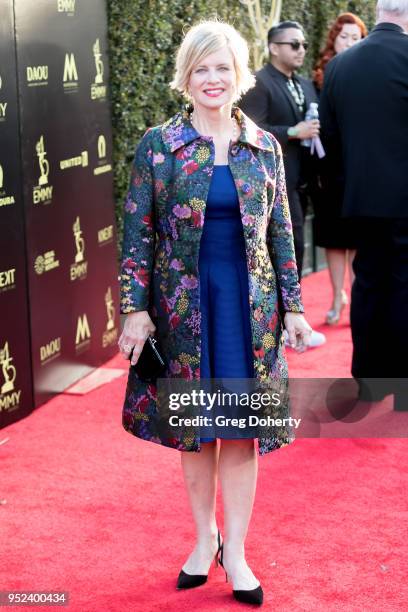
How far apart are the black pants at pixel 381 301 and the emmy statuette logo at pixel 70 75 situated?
1.90m

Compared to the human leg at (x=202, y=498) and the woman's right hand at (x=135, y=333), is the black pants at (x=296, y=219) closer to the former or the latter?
the human leg at (x=202, y=498)

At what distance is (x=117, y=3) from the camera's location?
6.97m

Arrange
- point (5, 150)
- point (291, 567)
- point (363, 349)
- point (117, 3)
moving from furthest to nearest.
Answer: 1. point (117, 3)
2. point (363, 349)
3. point (5, 150)
4. point (291, 567)

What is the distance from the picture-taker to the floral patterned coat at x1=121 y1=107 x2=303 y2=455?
361 cm

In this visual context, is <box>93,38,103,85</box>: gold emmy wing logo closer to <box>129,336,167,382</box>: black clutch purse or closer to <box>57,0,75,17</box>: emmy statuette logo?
<box>57,0,75,17</box>: emmy statuette logo

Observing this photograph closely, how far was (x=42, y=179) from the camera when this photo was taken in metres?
6.05

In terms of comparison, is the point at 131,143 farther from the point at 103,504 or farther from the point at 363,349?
the point at 103,504

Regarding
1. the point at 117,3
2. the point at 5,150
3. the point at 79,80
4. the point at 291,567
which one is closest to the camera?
the point at 291,567

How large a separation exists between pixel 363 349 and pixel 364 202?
0.82 m

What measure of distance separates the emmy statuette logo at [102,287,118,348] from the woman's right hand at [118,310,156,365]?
3513 mm

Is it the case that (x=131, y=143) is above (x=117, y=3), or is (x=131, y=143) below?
below

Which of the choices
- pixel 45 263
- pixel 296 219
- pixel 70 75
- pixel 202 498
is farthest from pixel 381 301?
pixel 202 498

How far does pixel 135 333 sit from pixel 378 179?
2471 millimetres

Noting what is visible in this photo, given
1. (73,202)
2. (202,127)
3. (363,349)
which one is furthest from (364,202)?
(202,127)
